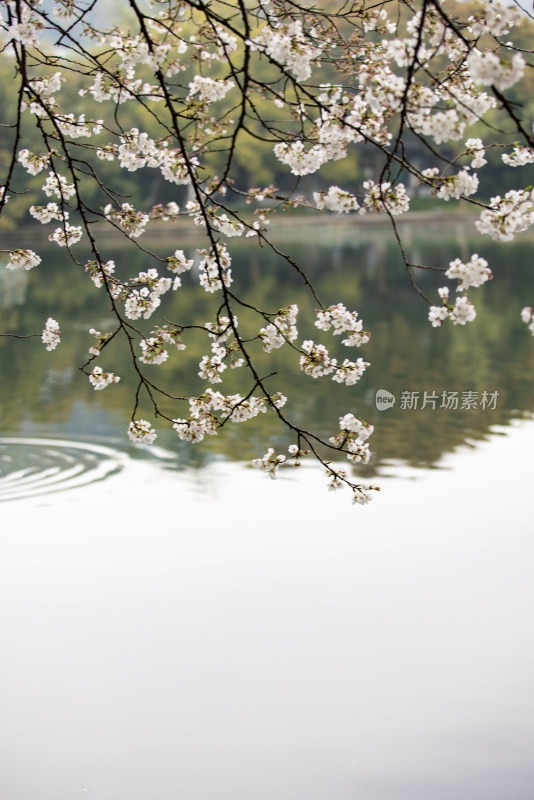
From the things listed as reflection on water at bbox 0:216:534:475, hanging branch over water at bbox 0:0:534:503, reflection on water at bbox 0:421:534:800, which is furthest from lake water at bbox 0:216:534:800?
hanging branch over water at bbox 0:0:534:503

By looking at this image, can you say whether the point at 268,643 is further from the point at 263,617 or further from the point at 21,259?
the point at 21,259

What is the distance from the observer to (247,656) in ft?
22.6

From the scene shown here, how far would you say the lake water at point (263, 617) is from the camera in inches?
221

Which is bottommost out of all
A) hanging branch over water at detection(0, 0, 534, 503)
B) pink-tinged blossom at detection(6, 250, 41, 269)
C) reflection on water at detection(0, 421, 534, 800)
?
reflection on water at detection(0, 421, 534, 800)

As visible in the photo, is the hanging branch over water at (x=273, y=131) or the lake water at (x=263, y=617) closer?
the hanging branch over water at (x=273, y=131)

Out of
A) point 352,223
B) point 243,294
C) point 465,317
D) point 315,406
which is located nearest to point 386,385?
point 315,406

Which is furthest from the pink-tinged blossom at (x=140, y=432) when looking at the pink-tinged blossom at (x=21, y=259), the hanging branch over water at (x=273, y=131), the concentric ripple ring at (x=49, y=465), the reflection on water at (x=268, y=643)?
the concentric ripple ring at (x=49, y=465)

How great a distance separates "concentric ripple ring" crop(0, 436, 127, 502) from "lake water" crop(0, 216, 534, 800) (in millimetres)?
44

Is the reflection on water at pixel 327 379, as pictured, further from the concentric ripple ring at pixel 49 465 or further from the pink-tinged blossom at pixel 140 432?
the pink-tinged blossom at pixel 140 432

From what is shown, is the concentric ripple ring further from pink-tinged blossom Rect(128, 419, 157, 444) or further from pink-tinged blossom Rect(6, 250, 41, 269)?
pink-tinged blossom Rect(6, 250, 41, 269)

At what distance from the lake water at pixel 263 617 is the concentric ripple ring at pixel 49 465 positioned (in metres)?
0.04

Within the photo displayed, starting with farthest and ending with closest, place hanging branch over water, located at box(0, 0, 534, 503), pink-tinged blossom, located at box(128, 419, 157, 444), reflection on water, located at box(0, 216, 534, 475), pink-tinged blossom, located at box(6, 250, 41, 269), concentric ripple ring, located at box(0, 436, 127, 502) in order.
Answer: reflection on water, located at box(0, 216, 534, 475)
concentric ripple ring, located at box(0, 436, 127, 502)
pink-tinged blossom, located at box(128, 419, 157, 444)
pink-tinged blossom, located at box(6, 250, 41, 269)
hanging branch over water, located at box(0, 0, 534, 503)

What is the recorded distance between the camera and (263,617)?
7500mm

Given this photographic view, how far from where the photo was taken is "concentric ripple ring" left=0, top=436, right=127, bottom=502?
10.9 meters
